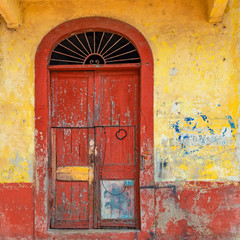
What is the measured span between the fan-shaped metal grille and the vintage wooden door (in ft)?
0.61

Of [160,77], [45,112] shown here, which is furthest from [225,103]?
[45,112]

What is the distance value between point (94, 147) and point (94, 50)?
5.03 feet

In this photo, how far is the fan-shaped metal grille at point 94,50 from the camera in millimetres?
4168

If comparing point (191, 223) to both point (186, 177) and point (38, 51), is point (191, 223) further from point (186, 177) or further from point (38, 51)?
point (38, 51)

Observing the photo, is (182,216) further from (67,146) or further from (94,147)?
(67,146)

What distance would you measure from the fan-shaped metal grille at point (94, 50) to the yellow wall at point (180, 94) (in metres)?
0.32

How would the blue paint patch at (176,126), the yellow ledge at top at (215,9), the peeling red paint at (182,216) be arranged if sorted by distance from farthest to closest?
1. the blue paint patch at (176,126)
2. the peeling red paint at (182,216)
3. the yellow ledge at top at (215,9)

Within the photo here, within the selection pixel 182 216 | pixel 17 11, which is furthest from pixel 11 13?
pixel 182 216

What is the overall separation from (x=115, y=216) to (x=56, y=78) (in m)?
2.38

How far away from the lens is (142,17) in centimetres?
410

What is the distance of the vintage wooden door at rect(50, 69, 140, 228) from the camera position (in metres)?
4.18

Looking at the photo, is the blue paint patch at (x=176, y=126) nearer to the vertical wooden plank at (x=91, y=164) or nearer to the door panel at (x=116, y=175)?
the door panel at (x=116, y=175)

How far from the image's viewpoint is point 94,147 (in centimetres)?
421

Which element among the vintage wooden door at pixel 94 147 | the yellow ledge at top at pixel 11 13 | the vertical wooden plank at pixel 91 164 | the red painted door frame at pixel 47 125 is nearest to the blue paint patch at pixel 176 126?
the red painted door frame at pixel 47 125
